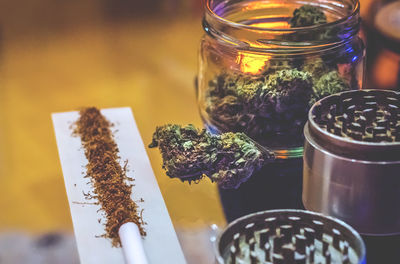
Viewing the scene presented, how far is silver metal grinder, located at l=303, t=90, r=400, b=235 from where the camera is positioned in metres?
0.69

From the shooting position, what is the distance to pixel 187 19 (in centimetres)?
144

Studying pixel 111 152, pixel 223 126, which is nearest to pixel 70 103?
pixel 111 152

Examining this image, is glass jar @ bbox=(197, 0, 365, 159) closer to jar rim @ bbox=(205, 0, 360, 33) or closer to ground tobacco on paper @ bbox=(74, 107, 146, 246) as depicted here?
jar rim @ bbox=(205, 0, 360, 33)

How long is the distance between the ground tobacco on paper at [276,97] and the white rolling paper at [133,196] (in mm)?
130

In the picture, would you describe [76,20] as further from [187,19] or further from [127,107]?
[127,107]

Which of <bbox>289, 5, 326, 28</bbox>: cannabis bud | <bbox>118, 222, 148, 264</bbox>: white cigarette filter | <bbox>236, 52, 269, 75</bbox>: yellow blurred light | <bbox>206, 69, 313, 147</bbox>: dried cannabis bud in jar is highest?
<bbox>289, 5, 326, 28</bbox>: cannabis bud

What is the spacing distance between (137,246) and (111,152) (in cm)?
23

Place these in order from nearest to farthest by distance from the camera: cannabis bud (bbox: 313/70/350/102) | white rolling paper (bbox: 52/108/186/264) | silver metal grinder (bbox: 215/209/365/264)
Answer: silver metal grinder (bbox: 215/209/365/264)
white rolling paper (bbox: 52/108/186/264)
cannabis bud (bbox: 313/70/350/102)

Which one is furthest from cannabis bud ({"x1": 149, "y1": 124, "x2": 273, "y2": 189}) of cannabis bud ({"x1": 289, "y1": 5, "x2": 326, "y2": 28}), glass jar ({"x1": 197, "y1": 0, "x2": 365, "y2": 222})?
cannabis bud ({"x1": 289, "y1": 5, "x2": 326, "y2": 28})

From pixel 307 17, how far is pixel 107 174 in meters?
0.35

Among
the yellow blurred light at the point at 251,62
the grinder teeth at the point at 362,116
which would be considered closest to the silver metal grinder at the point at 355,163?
the grinder teeth at the point at 362,116

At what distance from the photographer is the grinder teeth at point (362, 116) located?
0.73 m

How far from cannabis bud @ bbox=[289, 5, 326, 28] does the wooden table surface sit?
0.73 ft

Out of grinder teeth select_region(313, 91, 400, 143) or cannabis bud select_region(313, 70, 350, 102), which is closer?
grinder teeth select_region(313, 91, 400, 143)
